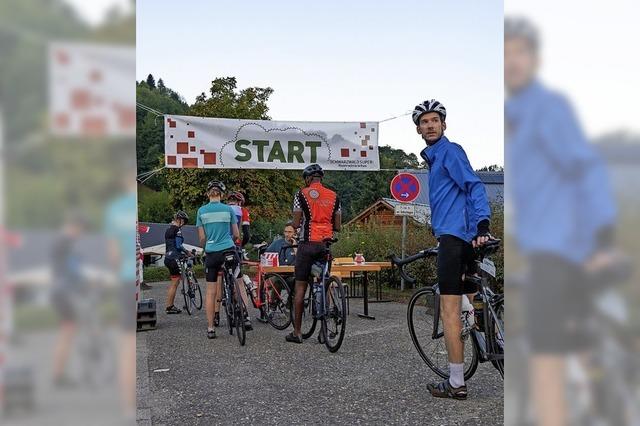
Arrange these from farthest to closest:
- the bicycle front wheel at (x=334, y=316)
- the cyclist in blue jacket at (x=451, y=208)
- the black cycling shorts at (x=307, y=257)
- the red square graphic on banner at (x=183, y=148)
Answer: the red square graphic on banner at (x=183, y=148) < the black cycling shorts at (x=307, y=257) < the bicycle front wheel at (x=334, y=316) < the cyclist in blue jacket at (x=451, y=208)

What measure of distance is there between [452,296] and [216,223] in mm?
3700

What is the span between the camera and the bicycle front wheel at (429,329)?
530cm

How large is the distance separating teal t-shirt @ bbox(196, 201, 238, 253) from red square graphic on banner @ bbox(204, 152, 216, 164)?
132 inches

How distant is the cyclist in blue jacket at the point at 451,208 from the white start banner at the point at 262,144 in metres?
6.62

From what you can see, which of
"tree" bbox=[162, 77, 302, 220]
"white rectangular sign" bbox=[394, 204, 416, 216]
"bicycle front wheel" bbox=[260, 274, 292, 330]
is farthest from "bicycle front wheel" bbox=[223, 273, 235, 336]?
"tree" bbox=[162, 77, 302, 220]

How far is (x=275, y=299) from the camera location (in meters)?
9.36

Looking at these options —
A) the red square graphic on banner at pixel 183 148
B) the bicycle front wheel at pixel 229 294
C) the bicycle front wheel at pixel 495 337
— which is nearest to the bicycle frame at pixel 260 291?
the bicycle front wheel at pixel 229 294

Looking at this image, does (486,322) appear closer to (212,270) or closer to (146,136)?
(146,136)

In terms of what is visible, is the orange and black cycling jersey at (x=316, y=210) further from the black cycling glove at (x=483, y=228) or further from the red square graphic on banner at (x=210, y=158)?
the red square graphic on banner at (x=210, y=158)
